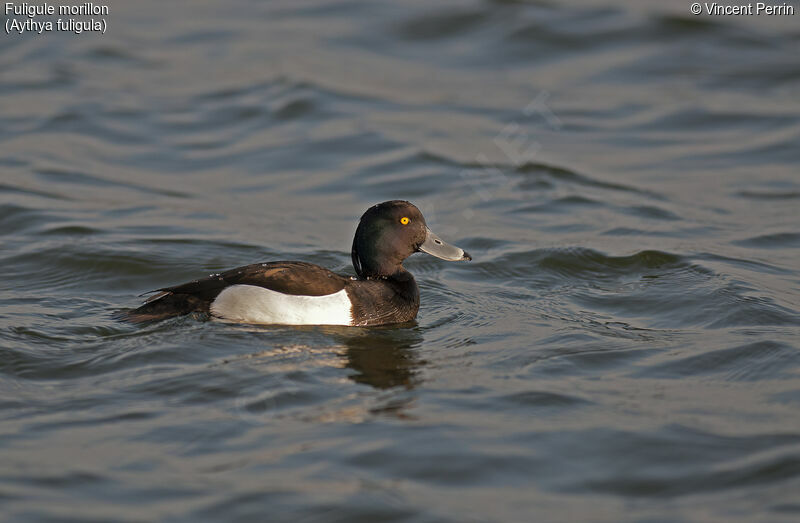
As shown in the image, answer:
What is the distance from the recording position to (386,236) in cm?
905

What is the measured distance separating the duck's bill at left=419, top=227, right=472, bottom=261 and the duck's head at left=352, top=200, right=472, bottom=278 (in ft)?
0.29

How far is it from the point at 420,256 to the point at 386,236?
2217mm

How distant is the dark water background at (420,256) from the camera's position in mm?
6188

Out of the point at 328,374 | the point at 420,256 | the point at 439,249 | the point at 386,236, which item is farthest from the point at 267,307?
the point at 420,256

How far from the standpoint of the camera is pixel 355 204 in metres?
12.6

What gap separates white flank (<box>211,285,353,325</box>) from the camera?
8.40 metres

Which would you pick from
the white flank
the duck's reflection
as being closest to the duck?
the white flank

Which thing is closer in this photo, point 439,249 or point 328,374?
point 328,374

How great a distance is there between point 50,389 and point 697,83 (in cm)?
1204

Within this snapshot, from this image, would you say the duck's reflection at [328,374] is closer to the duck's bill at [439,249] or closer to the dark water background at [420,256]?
the dark water background at [420,256]

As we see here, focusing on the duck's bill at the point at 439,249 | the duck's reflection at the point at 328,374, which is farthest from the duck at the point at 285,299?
the duck's bill at the point at 439,249

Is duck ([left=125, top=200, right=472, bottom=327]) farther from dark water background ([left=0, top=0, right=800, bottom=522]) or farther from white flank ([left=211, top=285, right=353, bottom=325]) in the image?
dark water background ([left=0, top=0, right=800, bottom=522])

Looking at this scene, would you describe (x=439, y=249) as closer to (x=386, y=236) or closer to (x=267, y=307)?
(x=386, y=236)

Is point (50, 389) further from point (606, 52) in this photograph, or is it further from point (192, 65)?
point (606, 52)
